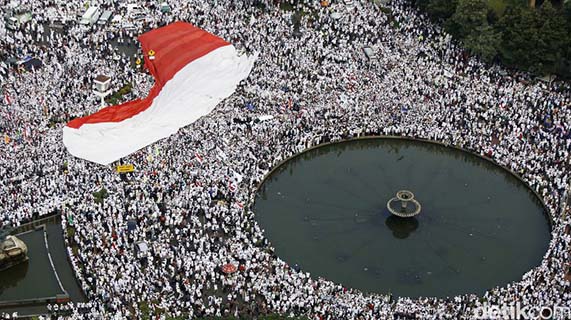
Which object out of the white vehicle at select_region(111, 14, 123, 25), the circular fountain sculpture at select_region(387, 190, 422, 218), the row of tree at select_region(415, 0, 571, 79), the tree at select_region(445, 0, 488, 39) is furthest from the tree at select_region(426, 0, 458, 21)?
the white vehicle at select_region(111, 14, 123, 25)

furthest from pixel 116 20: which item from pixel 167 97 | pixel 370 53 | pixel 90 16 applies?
pixel 167 97

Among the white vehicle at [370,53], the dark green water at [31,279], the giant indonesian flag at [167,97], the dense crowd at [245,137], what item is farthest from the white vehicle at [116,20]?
the dark green water at [31,279]

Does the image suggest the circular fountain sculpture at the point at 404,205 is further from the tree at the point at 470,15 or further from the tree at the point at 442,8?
the tree at the point at 442,8

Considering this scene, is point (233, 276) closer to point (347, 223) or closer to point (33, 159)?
point (347, 223)

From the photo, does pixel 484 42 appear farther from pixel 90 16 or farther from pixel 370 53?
pixel 90 16

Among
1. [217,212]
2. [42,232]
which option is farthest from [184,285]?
[42,232]

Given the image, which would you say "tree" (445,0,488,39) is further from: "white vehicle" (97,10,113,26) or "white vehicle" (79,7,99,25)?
"white vehicle" (79,7,99,25)
